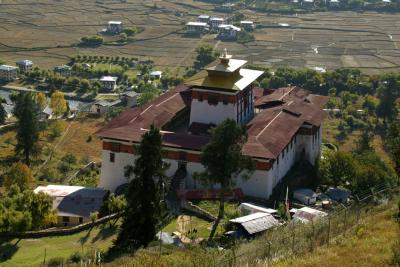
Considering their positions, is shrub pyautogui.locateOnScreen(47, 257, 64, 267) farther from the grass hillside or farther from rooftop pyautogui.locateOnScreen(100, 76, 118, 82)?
rooftop pyautogui.locateOnScreen(100, 76, 118, 82)

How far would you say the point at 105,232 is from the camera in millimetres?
30188

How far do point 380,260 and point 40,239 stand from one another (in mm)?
17754

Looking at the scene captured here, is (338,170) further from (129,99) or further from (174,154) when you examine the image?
(129,99)

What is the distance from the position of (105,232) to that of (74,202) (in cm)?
498

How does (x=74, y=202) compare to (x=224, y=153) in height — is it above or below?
below

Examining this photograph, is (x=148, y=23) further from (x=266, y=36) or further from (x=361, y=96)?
(x=361, y=96)

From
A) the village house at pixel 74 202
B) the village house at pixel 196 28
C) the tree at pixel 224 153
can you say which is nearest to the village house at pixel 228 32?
the village house at pixel 196 28

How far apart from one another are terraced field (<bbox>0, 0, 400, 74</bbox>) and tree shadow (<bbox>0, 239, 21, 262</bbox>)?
64254 millimetres

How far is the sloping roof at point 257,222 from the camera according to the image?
90.6 ft

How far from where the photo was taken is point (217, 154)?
96.6ft

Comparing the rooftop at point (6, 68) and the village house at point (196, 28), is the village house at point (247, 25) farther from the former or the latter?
the rooftop at point (6, 68)

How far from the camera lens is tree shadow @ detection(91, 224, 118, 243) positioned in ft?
97.0

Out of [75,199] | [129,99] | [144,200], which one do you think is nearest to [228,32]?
[129,99]

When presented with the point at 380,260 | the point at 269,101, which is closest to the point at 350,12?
the point at 269,101
